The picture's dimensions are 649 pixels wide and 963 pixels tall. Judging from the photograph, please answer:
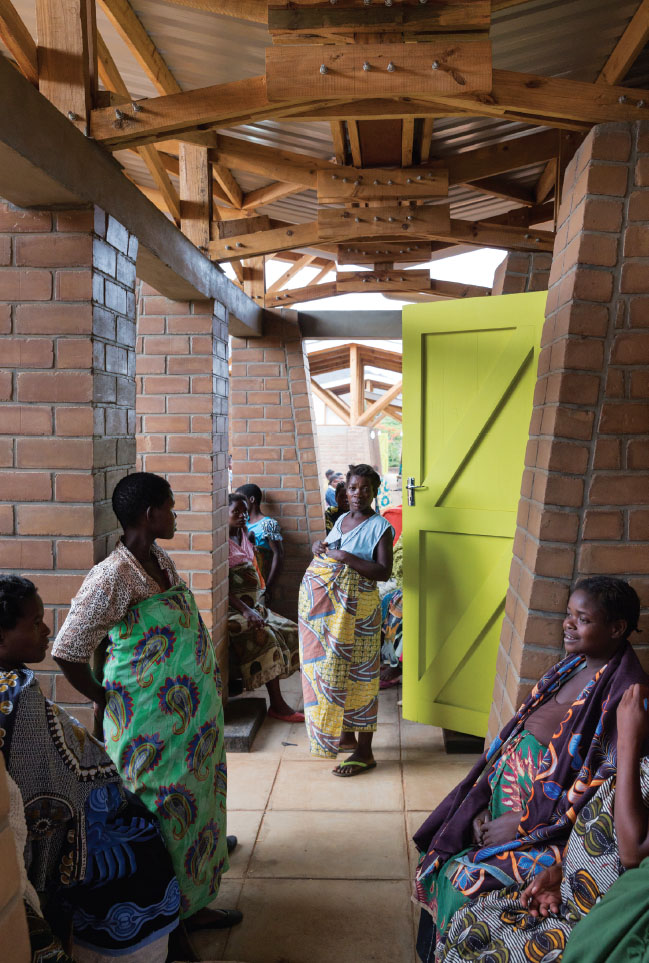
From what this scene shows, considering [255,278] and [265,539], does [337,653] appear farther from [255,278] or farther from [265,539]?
[255,278]

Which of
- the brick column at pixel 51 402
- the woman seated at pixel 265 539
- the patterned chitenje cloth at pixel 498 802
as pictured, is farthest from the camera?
the woman seated at pixel 265 539

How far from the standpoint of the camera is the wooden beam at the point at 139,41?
2844 millimetres

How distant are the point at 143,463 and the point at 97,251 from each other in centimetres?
189

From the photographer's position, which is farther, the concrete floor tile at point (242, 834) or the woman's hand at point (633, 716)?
the concrete floor tile at point (242, 834)

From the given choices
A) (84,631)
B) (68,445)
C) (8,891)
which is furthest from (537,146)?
(8,891)

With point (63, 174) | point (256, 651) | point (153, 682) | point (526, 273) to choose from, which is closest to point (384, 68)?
point (63, 174)

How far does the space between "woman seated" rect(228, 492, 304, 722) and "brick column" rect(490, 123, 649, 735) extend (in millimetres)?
2330

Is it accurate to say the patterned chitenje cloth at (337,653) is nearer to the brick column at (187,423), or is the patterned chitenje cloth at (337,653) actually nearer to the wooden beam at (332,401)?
the brick column at (187,423)

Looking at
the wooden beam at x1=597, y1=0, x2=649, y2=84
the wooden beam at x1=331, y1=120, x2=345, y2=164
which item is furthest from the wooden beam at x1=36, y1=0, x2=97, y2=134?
the wooden beam at x1=597, y1=0, x2=649, y2=84

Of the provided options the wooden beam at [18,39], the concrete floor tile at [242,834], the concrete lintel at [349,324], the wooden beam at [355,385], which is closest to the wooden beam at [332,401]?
the wooden beam at [355,385]

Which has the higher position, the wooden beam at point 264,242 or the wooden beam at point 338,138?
the wooden beam at point 338,138

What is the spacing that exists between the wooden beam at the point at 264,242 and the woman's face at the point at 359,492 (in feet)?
4.86

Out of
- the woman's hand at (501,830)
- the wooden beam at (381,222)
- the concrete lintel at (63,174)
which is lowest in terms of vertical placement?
the woman's hand at (501,830)

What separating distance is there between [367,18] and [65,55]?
40.2 inches
